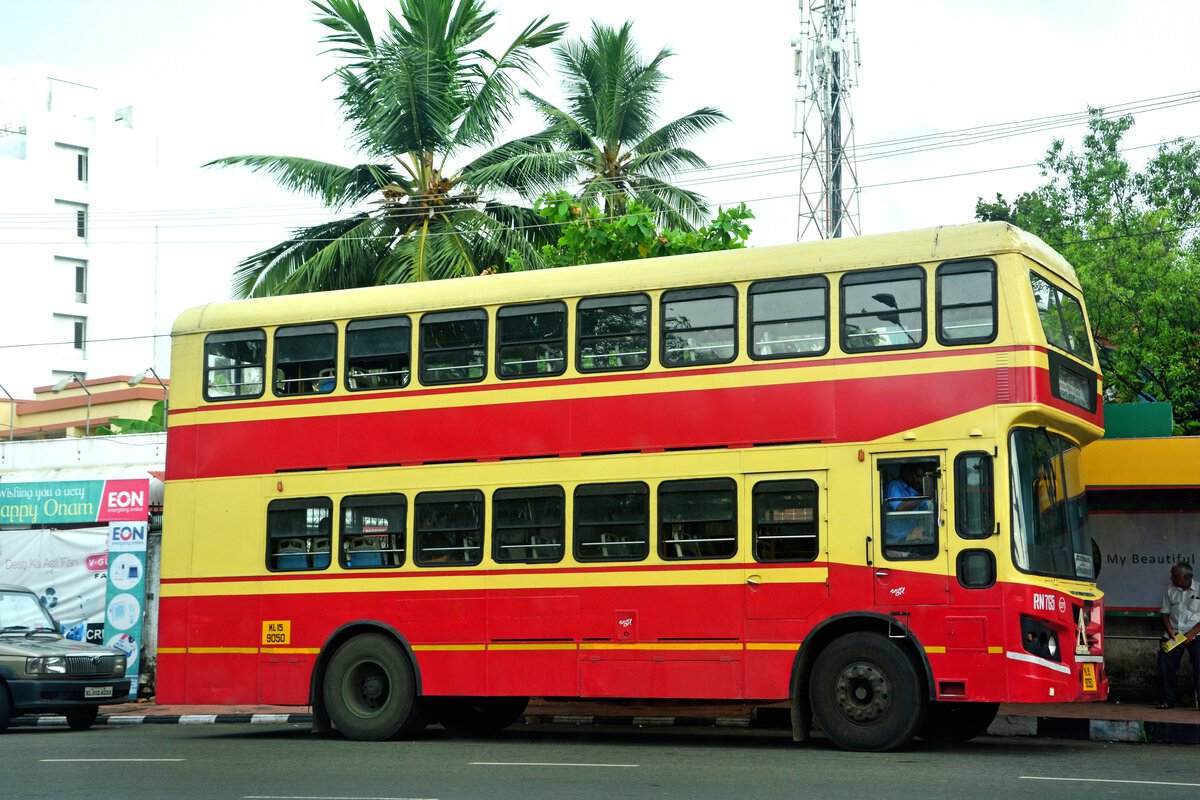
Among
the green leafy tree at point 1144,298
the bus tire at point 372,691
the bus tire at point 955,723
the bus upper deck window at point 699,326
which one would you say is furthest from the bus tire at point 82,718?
the green leafy tree at point 1144,298

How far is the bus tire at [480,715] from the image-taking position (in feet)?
49.5

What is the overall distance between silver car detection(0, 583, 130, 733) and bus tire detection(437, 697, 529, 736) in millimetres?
4486

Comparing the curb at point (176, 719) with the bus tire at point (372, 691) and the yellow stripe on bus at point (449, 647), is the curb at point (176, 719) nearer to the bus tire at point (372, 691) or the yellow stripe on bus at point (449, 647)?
the bus tire at point (372, 691)

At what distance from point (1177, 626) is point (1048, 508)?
14.8 ft

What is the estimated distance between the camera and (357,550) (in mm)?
→ 14328

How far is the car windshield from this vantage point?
1761cm

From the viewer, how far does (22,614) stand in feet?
58.4

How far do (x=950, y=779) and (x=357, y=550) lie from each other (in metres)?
6.64

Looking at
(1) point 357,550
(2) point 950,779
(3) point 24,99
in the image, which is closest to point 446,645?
(1) point 357,550

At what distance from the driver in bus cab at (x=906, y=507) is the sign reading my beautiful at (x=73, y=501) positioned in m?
13.0

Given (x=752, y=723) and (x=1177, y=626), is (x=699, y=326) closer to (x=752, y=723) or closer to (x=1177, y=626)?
(x=752, y=723)

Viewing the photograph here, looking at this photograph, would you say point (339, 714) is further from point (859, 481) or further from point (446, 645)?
point (859, 481)

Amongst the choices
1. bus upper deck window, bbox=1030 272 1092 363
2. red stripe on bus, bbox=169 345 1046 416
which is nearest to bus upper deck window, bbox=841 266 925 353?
red stripe on bus, bbox=169 345 1046 416

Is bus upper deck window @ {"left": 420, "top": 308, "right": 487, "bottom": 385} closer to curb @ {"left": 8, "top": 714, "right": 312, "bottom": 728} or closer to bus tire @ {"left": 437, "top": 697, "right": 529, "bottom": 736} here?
bus tire @ {"left": 437, "top": 697, "right": 529, "bottom": 736}
